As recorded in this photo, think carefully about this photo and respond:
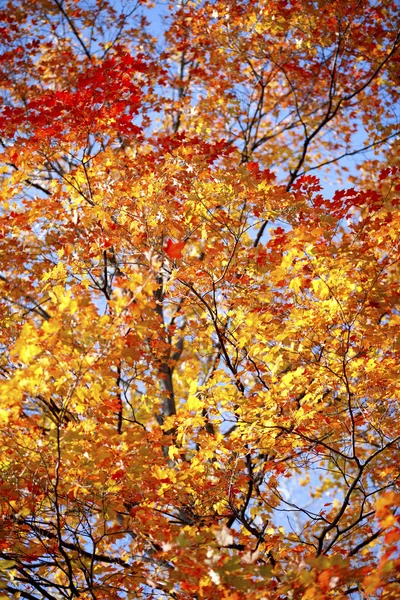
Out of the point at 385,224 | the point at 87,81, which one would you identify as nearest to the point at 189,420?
the point at 385,224

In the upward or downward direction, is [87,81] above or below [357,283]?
above

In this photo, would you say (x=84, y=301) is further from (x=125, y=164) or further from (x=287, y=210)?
(x=125, y=164)

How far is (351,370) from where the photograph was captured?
5363mm

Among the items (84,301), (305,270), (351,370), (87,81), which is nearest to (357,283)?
(305,270)

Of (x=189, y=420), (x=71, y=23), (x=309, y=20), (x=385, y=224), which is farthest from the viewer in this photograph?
(x=71, y=23)

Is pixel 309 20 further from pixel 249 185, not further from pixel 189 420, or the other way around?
pixel 189 420

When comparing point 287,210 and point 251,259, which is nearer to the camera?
point 287,210

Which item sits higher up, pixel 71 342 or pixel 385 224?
pixel 385 224

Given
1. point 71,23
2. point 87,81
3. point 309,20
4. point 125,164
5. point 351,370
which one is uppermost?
point 71,23

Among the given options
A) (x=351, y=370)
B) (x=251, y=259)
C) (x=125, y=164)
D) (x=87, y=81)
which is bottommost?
(x=351, y=370)

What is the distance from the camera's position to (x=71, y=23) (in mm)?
10148

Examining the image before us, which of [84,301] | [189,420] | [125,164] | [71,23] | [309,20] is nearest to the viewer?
[84,301]

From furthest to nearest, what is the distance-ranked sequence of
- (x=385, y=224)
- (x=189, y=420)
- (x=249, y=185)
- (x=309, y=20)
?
(x=309, y=20) < (x=385, y=224) < (x=249, y=185) < (x=189, y=420)

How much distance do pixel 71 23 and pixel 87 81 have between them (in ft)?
12.9
